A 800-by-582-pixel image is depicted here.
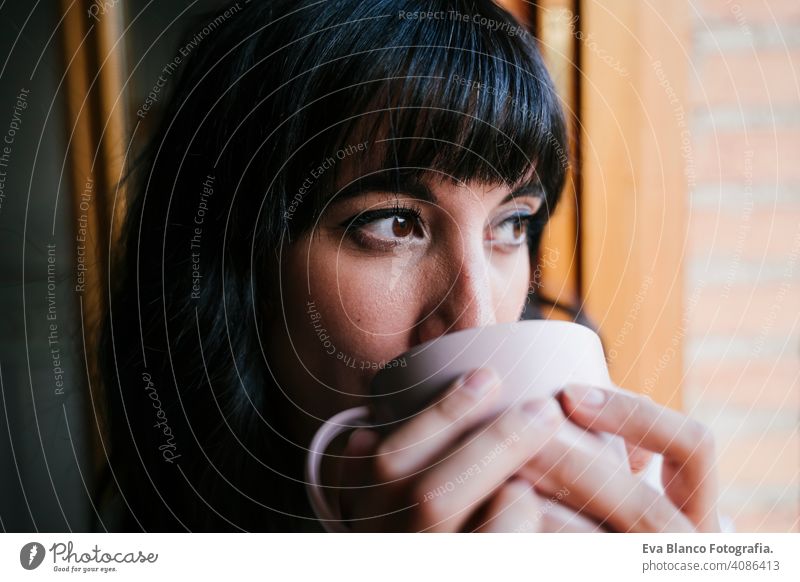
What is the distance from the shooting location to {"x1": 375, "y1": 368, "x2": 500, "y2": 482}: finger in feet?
0.88

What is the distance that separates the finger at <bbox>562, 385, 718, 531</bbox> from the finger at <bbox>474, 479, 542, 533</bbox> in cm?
4

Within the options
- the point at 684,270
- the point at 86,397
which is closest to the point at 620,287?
the point at 684,270

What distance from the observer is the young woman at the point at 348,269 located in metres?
0.29

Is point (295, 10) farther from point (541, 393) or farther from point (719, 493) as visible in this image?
point (719, 493)

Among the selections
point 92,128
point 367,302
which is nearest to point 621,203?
point 367,302

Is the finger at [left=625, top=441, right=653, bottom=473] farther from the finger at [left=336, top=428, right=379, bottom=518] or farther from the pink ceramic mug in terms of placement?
the finger at [left=336, top=428, right=379, bottom=518]

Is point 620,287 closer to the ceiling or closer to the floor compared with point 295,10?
closer to the floor

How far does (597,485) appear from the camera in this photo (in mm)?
289

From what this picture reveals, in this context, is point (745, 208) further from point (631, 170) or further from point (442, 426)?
point (442, 426)

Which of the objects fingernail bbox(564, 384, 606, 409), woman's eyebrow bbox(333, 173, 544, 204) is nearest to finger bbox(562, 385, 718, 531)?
fingernail bbox(564, 384, 606, 409)

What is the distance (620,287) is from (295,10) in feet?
0.64

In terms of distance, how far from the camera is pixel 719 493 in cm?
32

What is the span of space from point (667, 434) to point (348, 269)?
0.52 ft

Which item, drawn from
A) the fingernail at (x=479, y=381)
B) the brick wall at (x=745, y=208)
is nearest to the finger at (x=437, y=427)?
the fingernail at (x=479, y=381)
